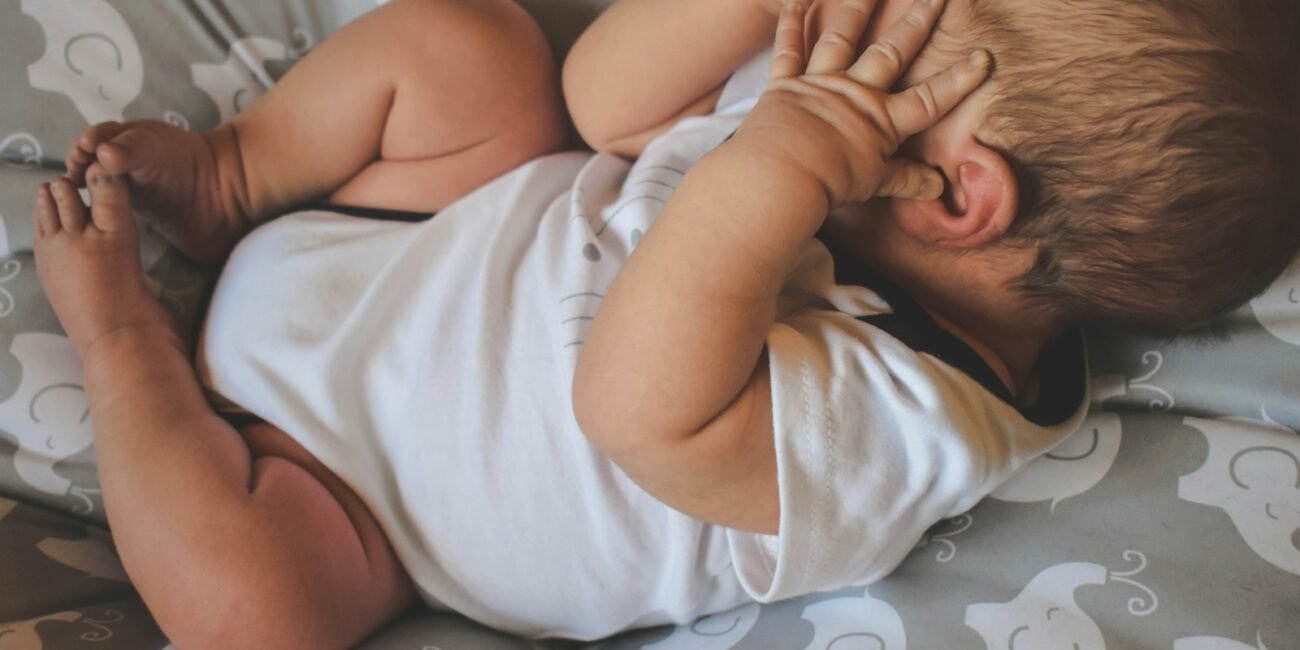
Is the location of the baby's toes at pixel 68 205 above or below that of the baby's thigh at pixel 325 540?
above

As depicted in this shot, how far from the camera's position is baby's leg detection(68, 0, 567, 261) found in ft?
3.14

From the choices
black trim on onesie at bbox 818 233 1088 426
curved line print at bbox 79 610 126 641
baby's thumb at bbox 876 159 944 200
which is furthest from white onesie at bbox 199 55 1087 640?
curved line print at bbox 79 610 126 641

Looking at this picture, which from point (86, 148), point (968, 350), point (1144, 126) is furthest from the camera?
point (86, 148)

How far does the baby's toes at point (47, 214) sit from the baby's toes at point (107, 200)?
0.11 feet

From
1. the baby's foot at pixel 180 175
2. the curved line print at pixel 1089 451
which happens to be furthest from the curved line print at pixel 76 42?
the curved line print at pixel 1089 451

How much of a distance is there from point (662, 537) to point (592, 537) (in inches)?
2.4

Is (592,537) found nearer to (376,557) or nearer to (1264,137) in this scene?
(376,557)

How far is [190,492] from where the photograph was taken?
809 millimetres

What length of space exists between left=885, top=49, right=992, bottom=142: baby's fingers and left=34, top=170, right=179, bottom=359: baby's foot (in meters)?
0.71

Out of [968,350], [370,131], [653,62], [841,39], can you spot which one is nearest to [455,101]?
[370,131]

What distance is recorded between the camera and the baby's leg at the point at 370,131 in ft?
3.14

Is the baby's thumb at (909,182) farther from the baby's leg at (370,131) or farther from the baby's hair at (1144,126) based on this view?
the baby's leg at (370,131)

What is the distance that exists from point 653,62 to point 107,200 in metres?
0.54

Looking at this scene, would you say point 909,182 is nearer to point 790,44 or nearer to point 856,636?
point 790,44
